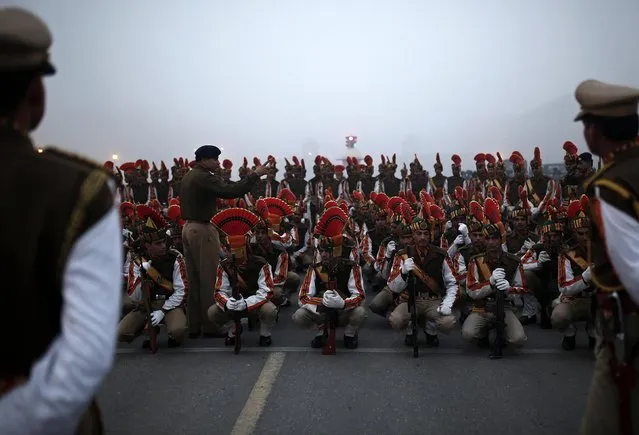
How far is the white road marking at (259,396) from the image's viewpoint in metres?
4.05

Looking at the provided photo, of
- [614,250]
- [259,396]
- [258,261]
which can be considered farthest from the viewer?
[258,261]

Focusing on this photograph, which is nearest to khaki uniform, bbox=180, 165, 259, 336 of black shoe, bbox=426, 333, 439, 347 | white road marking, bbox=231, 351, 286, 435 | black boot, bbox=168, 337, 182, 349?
black boot, bbox=168, 337, 182, 349

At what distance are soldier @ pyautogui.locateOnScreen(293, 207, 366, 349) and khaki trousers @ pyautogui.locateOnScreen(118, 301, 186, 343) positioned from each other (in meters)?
1.33

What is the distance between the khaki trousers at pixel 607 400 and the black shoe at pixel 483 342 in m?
4.02

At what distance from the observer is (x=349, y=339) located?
611 centimetres

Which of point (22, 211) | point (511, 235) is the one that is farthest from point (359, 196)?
point (22, 211)

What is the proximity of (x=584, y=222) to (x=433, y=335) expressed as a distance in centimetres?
219

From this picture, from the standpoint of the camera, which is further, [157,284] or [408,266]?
[157,284]

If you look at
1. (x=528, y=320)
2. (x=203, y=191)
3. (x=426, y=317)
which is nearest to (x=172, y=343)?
(x=203, y=191)

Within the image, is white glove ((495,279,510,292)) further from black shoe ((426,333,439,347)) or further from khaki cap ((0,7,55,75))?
khaki cap ((0,7,55,75))

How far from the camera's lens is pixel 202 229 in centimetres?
657

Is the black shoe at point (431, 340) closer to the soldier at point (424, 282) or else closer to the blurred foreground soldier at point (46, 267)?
the soldier at point (424, 282)

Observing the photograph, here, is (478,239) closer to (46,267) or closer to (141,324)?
(141,324)

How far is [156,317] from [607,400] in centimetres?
513
